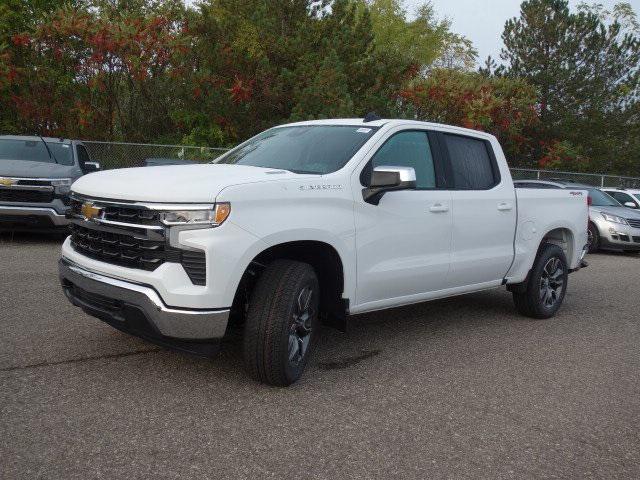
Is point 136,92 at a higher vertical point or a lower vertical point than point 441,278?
higher

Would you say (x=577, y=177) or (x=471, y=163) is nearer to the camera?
(x=471, y=163)

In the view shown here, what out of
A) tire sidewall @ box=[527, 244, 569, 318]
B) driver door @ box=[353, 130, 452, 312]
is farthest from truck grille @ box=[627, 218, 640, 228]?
driver door @ box=[353, 130, 452, 312]

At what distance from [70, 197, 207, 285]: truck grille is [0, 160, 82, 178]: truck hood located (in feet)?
21.2

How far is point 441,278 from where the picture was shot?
214 inches

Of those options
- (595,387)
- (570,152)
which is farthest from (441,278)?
(570,152)

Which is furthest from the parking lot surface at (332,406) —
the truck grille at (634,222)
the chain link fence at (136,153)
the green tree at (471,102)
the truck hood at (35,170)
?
the green tree at (471,102)

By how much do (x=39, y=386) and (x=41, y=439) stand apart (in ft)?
2.57

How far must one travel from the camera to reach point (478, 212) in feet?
19.0

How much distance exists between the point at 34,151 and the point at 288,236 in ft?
28.5

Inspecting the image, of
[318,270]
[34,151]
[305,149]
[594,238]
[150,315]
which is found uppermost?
[34,151]

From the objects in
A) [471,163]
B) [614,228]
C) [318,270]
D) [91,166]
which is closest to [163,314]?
[318,270]

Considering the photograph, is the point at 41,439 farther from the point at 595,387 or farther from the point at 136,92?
the point at 136,92

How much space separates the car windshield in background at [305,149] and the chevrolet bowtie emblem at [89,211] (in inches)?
51.9

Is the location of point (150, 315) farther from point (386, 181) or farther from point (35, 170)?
point (35, 170)
